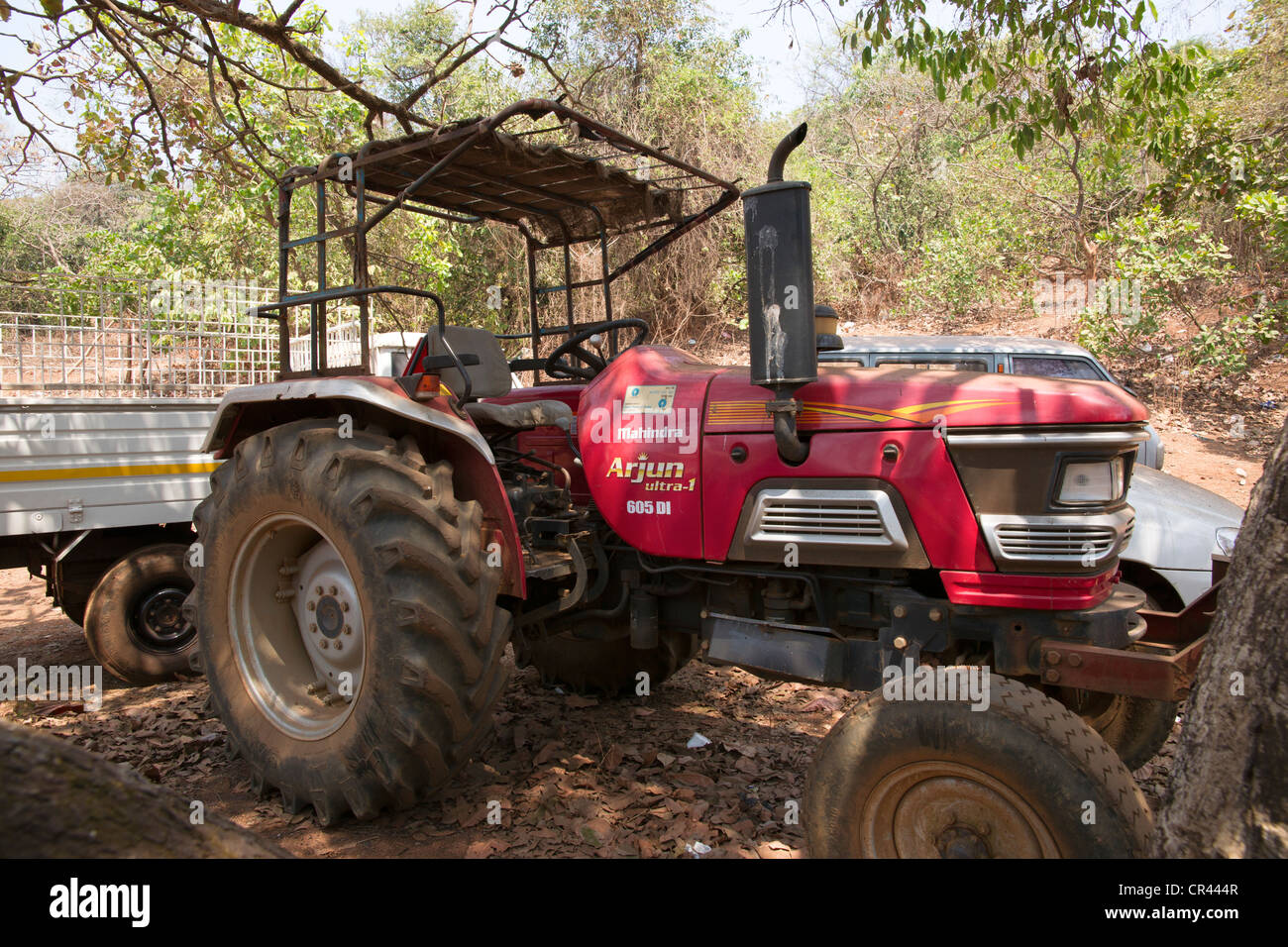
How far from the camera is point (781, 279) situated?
2.41 m

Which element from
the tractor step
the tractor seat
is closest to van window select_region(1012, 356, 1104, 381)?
the tractor seat

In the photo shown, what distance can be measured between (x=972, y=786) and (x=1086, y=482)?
3.07 feet

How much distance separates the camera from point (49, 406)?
191 inches

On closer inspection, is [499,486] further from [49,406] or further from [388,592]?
[49,406]

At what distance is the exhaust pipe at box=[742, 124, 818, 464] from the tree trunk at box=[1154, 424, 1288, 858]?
1117 mm

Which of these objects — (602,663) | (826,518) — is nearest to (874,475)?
(826,518)

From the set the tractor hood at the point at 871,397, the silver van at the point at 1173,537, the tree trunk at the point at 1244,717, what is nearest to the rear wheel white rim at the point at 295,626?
the tractor hood at the point at 871,397

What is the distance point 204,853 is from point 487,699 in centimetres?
174

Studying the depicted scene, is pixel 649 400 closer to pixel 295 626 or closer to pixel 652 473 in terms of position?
pixel 652 473

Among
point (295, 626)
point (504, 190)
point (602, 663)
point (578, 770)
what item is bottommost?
point (578, 770)

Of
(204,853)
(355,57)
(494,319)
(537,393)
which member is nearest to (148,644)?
(537,393)

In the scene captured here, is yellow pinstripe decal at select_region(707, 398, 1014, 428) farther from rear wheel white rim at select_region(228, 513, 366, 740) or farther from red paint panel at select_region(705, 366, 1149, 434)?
rear wheel white rim at select_region(228, 513, 366, 740)

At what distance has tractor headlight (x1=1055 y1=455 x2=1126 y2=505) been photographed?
253 centimetres

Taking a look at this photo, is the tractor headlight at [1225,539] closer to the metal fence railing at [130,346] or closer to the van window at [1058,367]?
the van window at [1058,367]
